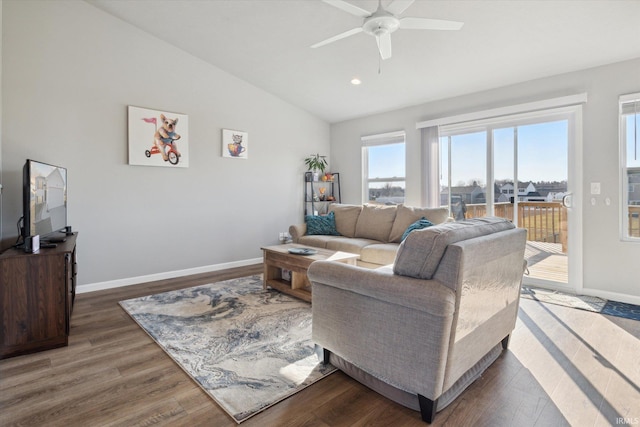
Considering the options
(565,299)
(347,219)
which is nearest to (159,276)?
(347,219)

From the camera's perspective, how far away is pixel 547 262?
4.04 m

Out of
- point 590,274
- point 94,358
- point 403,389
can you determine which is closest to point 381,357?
point 403,389

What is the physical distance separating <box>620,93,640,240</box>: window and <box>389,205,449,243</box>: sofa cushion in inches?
69.0

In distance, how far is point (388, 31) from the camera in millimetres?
2543

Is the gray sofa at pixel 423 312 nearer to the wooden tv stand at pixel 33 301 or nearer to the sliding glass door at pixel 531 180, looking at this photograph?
the wooden tv stand at pixel 33 301

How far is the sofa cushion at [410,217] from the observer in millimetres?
4023

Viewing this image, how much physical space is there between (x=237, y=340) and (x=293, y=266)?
104 centimetres

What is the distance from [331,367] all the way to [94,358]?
166cm

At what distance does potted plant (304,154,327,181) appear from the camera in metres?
5.99

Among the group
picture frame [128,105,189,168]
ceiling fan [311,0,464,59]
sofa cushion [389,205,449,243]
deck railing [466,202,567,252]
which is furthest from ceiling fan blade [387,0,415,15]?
picture frame [128,105,189,168]

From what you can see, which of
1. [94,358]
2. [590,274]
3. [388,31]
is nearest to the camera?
[94,358]

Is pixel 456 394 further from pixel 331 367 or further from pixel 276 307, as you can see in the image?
pixel 276 307

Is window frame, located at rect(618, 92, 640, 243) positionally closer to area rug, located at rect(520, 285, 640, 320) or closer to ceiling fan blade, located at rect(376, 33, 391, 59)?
area rug, located at rect(520, 285, 640, 320)

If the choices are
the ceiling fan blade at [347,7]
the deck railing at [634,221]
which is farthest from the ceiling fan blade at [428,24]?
the deck railing at [634,221]
